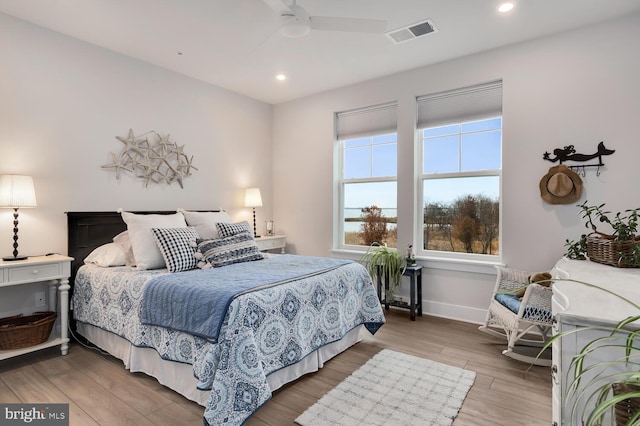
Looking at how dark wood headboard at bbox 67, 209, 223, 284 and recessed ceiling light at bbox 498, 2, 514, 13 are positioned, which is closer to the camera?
recessed ceiling light at bbox 498, 2, 514, 13

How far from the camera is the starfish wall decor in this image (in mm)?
3562

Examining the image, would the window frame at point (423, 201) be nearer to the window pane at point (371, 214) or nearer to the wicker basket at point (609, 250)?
the window pane at point (371, 214)

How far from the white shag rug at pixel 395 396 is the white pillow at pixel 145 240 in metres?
1.79

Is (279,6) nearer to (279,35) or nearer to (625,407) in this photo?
(279,35)

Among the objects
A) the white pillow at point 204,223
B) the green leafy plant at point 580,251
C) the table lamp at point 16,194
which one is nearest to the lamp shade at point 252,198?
the white pillow at point 204,223

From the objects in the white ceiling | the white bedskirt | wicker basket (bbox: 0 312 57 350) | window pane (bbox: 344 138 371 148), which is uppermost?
the white ceiling

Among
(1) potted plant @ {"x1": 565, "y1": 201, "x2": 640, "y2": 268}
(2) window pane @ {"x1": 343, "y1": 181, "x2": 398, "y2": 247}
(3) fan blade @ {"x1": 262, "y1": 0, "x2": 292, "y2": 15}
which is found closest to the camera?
(1) potted plant @ {"x1": 565, "y1": 201, "x2": 640, "y2": 268}

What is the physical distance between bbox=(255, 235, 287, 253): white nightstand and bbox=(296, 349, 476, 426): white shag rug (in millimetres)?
2361

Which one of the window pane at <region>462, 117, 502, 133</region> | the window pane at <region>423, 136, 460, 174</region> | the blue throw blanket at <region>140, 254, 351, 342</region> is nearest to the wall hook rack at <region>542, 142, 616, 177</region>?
the window pane at <region>462, 117, 502, 133</region>

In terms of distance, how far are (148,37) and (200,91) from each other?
1.10 meters

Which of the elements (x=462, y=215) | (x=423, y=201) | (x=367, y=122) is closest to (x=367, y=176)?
(x=367, y=122)

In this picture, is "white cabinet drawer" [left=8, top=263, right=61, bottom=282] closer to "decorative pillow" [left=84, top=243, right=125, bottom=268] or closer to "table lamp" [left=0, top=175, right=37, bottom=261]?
"table lamp" [left=0, top=175, right=37, bottom=261]

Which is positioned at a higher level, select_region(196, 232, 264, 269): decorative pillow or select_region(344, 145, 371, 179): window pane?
select_region(344, 145, 371, 179): window pane

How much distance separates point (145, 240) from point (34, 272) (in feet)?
2.64
